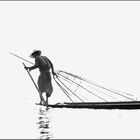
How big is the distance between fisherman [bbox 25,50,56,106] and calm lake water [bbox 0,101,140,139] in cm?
88

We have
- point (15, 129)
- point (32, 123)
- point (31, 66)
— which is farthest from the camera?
point (31, 66)

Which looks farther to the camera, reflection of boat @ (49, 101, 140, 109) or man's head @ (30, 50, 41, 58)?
man's head @ (30, 50, 41, 58)

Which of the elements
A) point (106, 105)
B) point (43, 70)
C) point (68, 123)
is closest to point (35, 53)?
point (43, 70)

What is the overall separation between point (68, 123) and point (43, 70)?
408 cm

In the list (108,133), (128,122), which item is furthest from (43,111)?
(108,133)

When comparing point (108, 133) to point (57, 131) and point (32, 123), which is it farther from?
point (32, 123)

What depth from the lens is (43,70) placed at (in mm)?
15172

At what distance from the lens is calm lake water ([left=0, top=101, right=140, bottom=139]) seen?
9.85 meters

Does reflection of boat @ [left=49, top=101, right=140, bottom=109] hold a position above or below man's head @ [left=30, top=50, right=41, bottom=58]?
below

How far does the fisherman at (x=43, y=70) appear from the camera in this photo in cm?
1494

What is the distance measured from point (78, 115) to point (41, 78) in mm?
2990

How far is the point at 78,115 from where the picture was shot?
12.7 metres

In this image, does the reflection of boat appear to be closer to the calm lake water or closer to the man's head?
the calm lake water

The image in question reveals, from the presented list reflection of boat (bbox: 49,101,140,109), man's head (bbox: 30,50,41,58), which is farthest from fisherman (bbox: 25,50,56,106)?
reflection of boat (bbox: 49,101,140,109)
